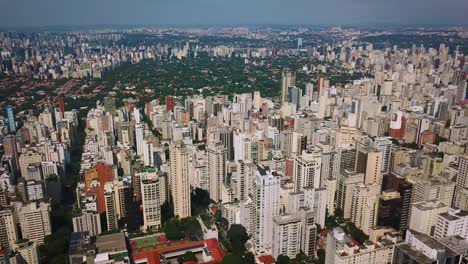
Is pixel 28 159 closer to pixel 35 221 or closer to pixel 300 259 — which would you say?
pixel 35 221

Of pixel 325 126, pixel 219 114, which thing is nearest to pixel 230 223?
pixel 325 126

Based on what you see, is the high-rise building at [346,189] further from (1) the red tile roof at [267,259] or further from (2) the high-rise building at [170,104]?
(2) the high-rise building at [170,104]

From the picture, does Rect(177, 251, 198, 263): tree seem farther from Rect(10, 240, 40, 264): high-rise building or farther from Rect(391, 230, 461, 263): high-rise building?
Rect(391, 230, 461, 263): high-rise building

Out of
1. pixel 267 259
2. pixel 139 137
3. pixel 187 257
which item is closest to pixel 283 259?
pixel 267 259

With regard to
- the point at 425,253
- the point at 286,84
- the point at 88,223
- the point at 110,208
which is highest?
the point at 286,84

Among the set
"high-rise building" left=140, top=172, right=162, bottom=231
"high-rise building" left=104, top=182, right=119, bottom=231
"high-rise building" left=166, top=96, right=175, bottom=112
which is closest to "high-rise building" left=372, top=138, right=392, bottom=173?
"high-rise building" left=140, top=172, right=162, bottom=231

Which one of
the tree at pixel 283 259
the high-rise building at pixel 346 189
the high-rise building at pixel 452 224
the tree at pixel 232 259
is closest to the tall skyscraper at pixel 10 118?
the tree at pixel 232 259
